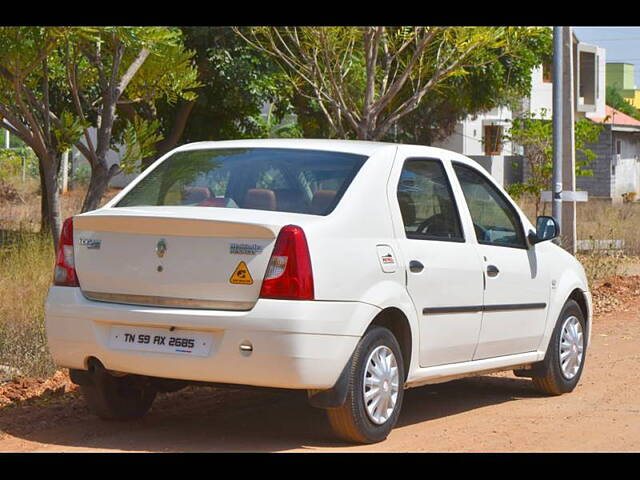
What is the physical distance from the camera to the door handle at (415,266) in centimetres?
758

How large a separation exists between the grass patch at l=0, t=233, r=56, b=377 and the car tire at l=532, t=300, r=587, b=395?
11.9 feet

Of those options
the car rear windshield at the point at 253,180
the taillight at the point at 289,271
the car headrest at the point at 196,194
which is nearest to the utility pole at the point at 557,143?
the car rear windshield at the point at 253,180

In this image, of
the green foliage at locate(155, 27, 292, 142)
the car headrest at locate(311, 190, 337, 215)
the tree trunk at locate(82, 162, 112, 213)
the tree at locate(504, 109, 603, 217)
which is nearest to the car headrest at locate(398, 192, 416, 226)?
the car headrest at locate(311, 190, 337, 215)

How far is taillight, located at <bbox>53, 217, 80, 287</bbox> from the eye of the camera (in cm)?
743

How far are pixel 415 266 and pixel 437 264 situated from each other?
286 mm

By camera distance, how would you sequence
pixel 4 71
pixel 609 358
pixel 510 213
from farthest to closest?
pixel 4 71 < pixel 609 358 < pixel 510 213

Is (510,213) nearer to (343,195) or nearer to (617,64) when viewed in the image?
(343,195)

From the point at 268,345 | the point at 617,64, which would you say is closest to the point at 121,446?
the point at 268,345

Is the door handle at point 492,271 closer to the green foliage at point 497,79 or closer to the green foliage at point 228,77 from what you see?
the green foliage at point 228,77

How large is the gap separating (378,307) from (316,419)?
4.52ft

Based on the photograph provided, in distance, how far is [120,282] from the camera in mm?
7188

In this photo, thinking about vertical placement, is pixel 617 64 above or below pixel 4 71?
above

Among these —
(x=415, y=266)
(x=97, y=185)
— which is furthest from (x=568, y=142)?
(x=415, y=266)

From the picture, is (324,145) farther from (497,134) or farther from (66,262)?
(497,134)
